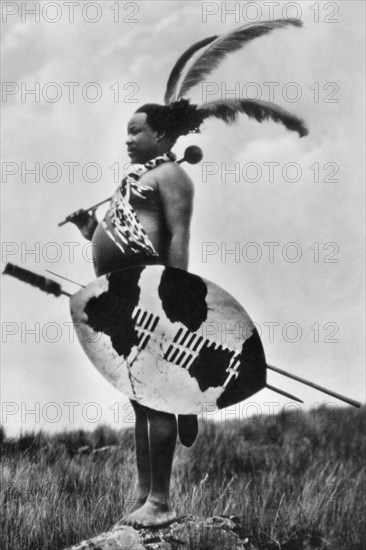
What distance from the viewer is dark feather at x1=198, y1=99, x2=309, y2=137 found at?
4.64m

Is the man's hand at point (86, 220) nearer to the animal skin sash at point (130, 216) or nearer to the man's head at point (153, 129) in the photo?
the animal skin sash at point (130, 216)

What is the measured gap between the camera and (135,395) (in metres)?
4.18

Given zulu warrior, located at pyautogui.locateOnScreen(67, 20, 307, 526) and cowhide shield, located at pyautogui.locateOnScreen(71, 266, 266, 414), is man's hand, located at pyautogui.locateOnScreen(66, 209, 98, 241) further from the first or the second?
cowhide shield, located at pyautogui.locateOnScreen(71, 266, 266, 414)

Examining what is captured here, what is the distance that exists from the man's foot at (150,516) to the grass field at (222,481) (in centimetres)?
47

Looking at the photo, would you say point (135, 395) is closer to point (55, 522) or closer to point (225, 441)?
point (55, 522)

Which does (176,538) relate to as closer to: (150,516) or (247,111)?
(150,516)

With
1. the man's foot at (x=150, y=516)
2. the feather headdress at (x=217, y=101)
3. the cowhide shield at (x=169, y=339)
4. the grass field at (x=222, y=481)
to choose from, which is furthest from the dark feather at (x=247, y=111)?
the grass field at (x=222, y=481)

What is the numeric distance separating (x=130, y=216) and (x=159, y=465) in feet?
4.01

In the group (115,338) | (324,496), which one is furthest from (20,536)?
(324,496)

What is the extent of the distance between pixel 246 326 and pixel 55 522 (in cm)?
148

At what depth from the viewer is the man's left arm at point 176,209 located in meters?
4.33

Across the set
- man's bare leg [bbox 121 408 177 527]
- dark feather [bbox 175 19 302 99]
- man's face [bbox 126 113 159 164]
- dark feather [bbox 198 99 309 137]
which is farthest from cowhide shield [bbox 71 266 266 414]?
dark feather [bbox 175 19 302 99]

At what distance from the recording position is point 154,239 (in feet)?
14.3

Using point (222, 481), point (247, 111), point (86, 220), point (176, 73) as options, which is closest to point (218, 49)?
point (176, 73)
